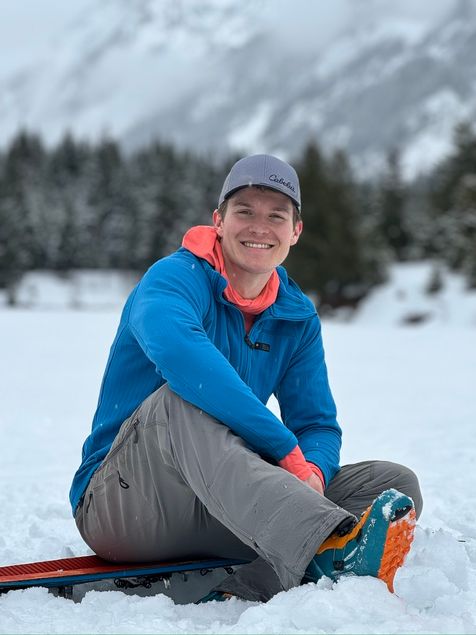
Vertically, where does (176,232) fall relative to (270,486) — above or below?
above

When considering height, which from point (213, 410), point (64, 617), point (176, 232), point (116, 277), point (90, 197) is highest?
point (90, 197)

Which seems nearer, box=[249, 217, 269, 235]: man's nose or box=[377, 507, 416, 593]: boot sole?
box=[377, 507, 416, 593]: boot sole

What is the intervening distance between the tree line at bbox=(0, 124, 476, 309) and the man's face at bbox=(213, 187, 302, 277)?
29940 mm

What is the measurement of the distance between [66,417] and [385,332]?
14.4m

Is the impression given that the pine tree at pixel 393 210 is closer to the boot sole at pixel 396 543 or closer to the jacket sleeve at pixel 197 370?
the jacket sleeve at pixel 197 370

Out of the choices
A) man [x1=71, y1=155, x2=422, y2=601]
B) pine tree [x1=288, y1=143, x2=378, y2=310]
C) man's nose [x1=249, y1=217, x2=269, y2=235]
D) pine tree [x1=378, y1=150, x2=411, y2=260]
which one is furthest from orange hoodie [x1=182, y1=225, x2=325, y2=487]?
pine tree [x1=378, y1=150, x2=411, y2=260]

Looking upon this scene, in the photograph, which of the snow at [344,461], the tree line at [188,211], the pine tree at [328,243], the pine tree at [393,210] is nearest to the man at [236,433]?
the snow at [344,461]

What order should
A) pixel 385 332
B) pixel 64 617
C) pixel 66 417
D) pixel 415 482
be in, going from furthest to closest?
pixel 385 332 < pixel 66 417 < pixel 415 482 < pixel 64 617

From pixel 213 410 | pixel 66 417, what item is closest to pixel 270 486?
pixel 213 410

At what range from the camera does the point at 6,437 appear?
7.06 metres

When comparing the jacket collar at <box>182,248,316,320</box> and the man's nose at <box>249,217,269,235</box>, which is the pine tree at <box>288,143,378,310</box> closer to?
the jacket collar at <box>182,248,316,320</box>

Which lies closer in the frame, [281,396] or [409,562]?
[409,562]

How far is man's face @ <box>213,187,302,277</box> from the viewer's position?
312cm

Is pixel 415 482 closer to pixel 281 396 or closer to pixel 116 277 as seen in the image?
pixel 281 396
